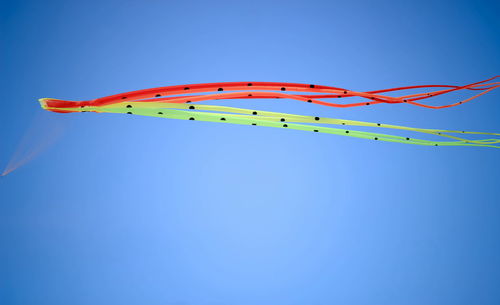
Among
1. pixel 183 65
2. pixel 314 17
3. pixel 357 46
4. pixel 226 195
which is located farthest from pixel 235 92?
pixel 357 46

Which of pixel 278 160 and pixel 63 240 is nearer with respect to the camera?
pixel 63 240

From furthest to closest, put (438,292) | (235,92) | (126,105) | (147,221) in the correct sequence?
1. (438,292)
2. (147,221)
3. (235,92)
4. (126,105)

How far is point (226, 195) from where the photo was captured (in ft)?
4.42

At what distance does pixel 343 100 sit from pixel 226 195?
31.9 inches

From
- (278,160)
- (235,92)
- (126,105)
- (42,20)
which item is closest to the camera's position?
(126,105)

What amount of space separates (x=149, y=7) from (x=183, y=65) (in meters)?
0.32

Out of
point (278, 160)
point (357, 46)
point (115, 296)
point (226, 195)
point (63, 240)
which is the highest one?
point (357, 46)

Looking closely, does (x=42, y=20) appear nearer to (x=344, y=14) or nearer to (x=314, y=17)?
(x=314, y=17)

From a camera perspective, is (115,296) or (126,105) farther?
(115,296)

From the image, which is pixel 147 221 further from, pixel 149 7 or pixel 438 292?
pixel 438 292

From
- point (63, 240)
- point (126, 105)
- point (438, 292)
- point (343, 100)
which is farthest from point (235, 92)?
point (438, 292)

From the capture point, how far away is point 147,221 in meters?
1.27

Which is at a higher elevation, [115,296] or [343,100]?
[343,100]

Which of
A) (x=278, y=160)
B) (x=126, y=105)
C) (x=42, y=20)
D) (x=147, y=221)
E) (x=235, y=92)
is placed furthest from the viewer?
(x=278, y=160)
